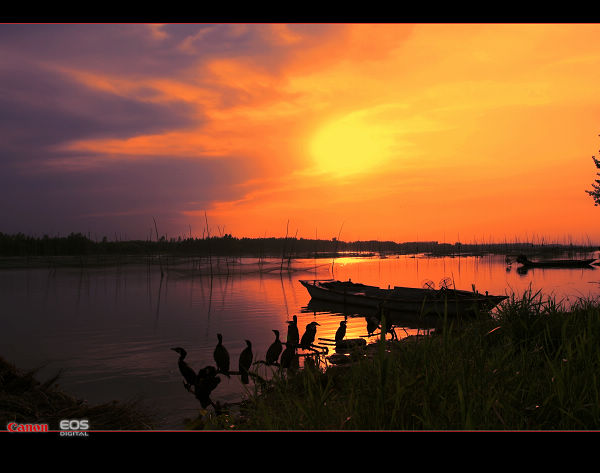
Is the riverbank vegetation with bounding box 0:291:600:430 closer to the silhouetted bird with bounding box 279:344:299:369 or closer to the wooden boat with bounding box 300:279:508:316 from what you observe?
the silhouetted bird with bounding box 279:344:299:369

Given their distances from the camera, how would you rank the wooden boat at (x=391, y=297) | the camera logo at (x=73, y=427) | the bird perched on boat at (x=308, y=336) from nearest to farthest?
the camera logo at (x=73, y=427) → the bird perched on boat at (x=308, y=336) → the wooden boat at (x=391, y=297)

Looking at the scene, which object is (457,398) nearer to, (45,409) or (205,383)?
(205,383)

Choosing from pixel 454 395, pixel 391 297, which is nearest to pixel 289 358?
pixel 454 395

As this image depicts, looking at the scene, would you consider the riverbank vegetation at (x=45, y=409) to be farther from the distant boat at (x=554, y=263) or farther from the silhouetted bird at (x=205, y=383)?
the distant boat at (x=554, y=263)

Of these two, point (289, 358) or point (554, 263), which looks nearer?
point (289, 358)

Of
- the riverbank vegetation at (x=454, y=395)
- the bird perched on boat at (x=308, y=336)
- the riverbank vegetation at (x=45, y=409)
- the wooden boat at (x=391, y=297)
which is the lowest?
the riverbank vegetation at (x=45, y=409)

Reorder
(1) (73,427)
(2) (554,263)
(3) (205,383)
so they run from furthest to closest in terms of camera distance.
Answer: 1. (2) (554,263)
2. (3) (205,383)
3. (1) (73,427)

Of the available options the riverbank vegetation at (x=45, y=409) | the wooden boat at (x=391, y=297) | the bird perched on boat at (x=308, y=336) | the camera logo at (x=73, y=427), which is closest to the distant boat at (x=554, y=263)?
the wooden boat at (x=391, y=297)

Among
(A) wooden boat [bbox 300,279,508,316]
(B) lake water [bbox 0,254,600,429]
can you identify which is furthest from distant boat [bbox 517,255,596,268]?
(A) wooden boat [bbox 300,279,508,316]

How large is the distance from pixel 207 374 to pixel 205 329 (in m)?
12.4

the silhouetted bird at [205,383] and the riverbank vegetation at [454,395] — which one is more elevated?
the riverbank vegetation at [454,395]
